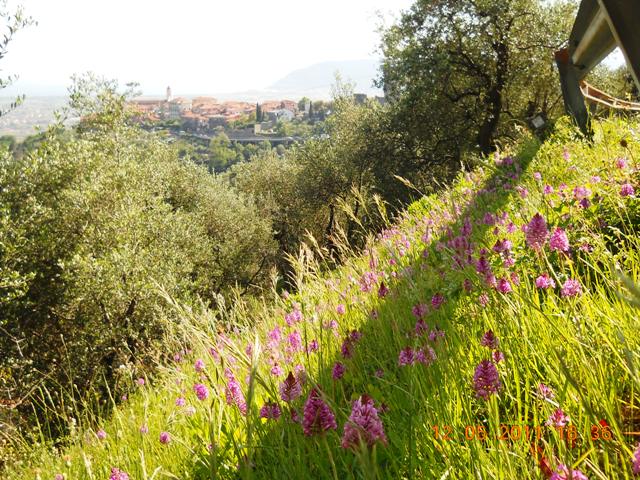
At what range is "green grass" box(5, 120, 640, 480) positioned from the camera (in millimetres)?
1184

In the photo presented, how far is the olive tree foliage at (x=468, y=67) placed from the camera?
1873 cm

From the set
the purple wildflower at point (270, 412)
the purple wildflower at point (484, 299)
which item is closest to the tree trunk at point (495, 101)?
the purple wildflower at point (484, 299)

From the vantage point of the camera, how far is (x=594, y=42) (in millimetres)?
3961

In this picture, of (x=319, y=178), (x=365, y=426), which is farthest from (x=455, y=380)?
(x=319, y=178)

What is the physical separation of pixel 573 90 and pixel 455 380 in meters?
5.92

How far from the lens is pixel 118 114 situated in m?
21.5

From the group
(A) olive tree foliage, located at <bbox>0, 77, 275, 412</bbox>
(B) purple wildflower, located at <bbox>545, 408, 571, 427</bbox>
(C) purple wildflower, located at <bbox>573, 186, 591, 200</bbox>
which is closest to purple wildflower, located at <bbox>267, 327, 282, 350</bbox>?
(B) purple wildflower, located at <bbox>545, 408, 571, 427</bbox>

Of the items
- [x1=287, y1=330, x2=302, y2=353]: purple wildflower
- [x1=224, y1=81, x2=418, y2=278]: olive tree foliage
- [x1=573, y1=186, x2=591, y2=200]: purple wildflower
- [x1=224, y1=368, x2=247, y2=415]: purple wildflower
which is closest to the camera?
[x1=224, y1=368, x2=247, y2=415]: purple wildflower

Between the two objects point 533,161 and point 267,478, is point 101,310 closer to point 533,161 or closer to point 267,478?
point 533,161

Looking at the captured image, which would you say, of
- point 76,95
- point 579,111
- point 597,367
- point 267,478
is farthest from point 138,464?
point 76,95

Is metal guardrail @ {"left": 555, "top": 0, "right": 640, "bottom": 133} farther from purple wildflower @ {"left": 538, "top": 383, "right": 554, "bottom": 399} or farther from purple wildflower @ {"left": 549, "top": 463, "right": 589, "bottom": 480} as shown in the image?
purple wildflower @ {"left": 549, "top": 463, "right": 589, "bottom": 480}

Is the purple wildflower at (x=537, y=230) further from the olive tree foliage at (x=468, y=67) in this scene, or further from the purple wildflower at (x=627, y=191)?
the olive tree foliage at (x=468, y=67)

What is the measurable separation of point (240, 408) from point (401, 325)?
3.43 feet

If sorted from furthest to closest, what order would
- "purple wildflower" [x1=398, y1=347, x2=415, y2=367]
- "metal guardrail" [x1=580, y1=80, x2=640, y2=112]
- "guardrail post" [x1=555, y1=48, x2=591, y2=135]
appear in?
"guardrail post" [x1=555, y1=48, x2=591, y2=135] → "metal guardrail" [x1=580, y1=80, x2=640, y2=112] → "purple wildflower" [x1=398, y1=347, x2=415, y2=367]
